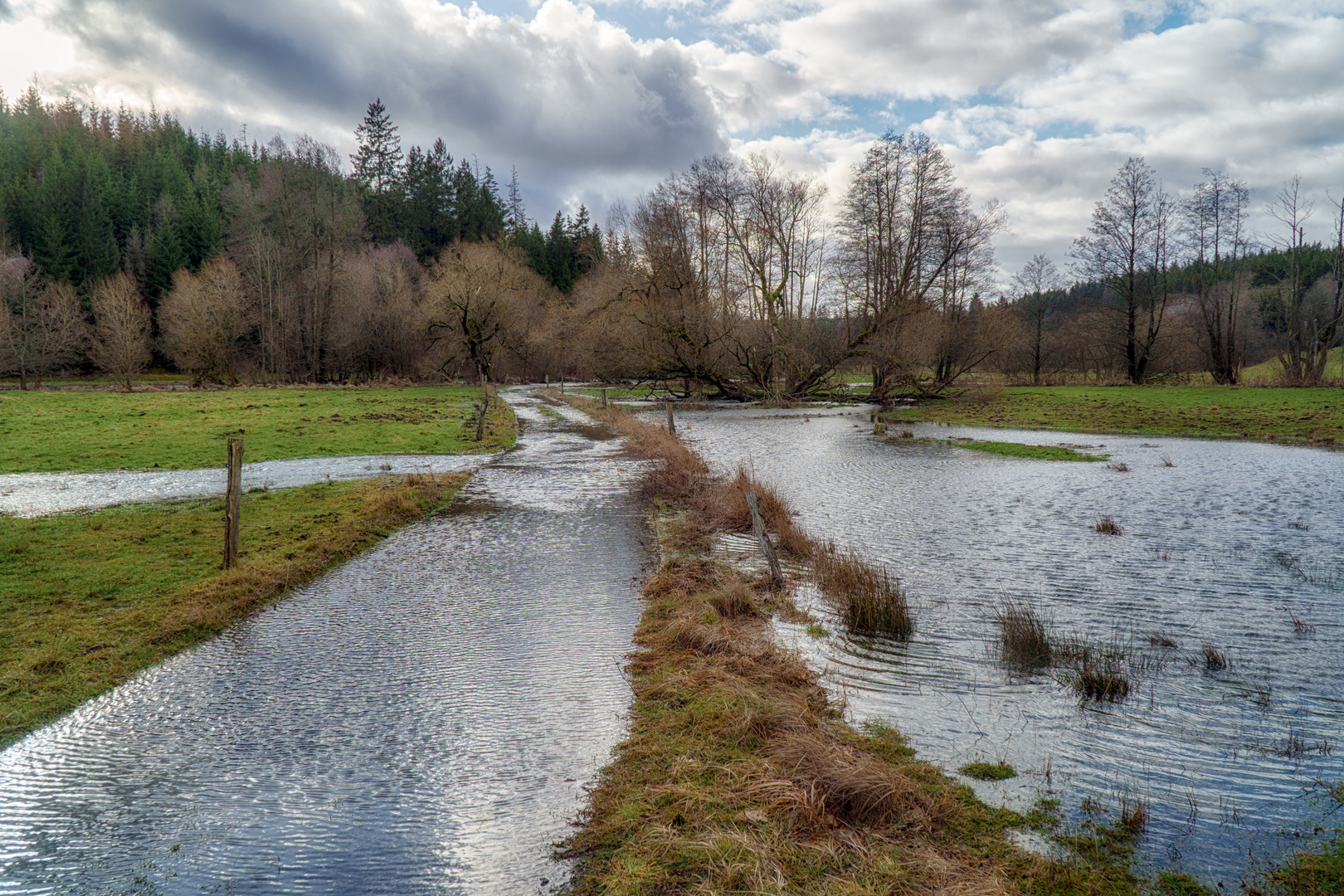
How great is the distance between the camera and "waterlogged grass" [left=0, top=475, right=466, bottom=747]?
6648 mm

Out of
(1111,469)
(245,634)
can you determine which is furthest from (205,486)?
(1111,469)

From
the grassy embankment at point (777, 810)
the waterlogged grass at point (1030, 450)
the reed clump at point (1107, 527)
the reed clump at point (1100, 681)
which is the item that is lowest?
the grassy embankment at point (777, 810)

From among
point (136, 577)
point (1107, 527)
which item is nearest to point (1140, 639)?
point (1107, 527)

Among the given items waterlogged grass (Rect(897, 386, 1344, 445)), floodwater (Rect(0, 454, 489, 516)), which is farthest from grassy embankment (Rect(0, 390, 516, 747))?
waterlogged grass (Rect(897, 386, 1344, 445))

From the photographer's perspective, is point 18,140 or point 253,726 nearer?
point 253,726

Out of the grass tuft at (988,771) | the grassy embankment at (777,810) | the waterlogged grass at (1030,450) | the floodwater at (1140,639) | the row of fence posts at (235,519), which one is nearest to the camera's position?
the grassy embankment at (777,810)

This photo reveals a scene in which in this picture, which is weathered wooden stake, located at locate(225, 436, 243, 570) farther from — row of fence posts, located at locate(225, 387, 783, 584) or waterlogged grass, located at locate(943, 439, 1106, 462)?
waterlogged grass, located at locate(943, 439, 1106, 462)

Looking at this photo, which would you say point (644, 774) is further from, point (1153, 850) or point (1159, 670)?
point (1159, 670)

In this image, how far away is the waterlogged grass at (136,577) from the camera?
21.8 ft

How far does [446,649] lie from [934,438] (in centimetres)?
2458

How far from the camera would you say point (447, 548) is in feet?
39.0

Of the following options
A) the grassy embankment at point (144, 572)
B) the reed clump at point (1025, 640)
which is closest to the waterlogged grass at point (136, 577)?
the grassy embankment at point (144, 572)

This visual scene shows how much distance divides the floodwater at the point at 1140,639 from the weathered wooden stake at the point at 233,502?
7671 mm

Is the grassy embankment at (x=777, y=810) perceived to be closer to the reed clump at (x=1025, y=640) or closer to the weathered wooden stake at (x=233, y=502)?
the reed clump at (x=1025, y=640)
